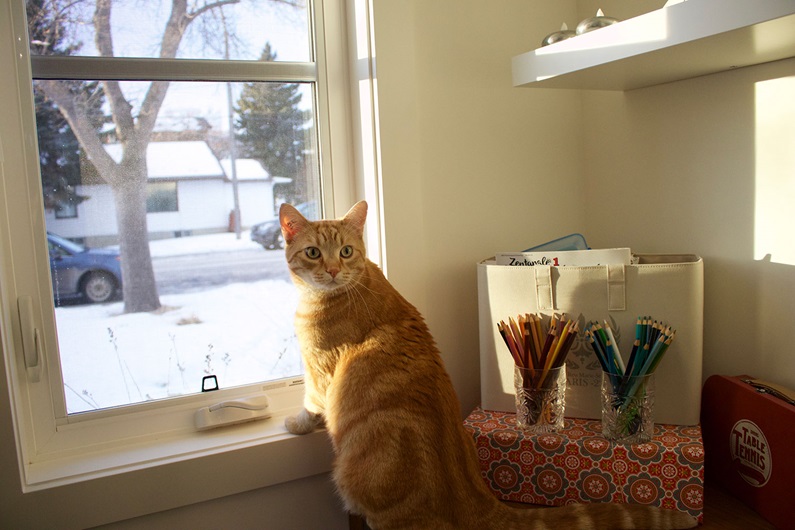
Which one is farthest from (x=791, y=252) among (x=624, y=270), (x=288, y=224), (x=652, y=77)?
(x=288, y=224)

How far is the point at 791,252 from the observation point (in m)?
1.23

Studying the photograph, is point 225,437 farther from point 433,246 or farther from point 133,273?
point 433,246

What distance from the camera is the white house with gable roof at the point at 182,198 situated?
1.33m

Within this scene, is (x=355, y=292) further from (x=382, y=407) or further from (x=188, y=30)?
(x=188, y=30)

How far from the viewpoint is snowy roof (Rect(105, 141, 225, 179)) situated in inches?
54.4

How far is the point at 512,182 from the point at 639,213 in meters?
0.33

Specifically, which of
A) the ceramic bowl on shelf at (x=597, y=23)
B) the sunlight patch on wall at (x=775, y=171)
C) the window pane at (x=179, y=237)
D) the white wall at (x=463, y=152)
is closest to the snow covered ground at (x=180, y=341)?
the window pane at (x=179, y=237)

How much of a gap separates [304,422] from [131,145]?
2.34 ft

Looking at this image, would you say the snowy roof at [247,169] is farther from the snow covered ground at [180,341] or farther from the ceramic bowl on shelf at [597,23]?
the ceramic bowl on shelf at [597,23]

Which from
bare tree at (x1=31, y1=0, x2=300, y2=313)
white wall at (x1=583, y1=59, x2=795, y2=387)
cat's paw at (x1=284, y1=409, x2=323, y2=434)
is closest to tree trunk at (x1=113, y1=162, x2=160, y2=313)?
bare tree at (x1=31, y1=0, x2=300, y2=313)

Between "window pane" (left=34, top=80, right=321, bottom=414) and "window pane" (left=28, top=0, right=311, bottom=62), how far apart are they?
71mm

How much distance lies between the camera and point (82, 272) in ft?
4.37

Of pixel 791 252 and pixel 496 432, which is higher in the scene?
pixel 791 252

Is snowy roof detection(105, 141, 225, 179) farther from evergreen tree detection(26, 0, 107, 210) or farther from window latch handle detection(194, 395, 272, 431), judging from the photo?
window latch handle detection(194, 395, 272, 431)
